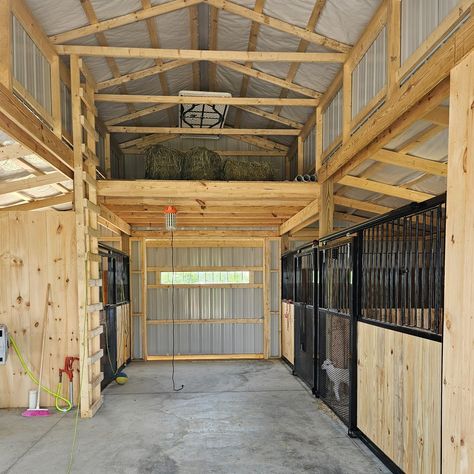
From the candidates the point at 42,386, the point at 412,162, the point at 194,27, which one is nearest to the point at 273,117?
the point at 194,27

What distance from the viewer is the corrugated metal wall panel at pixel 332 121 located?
15.3ft

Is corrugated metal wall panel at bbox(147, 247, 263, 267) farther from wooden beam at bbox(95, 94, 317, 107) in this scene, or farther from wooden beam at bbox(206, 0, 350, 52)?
wooden beam at bbox(206, 0, 350, 52)

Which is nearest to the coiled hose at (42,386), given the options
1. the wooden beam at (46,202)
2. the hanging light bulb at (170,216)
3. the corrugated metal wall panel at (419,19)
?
the wooden beam at (46,202)

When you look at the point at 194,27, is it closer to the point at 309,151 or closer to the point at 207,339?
the point at 309,151

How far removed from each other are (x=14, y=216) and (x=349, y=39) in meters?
4.29

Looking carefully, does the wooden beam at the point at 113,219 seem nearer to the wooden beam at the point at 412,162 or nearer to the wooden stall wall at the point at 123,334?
the wooden stall wall at the point at 123,334

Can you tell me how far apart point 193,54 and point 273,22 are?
0.92 metres

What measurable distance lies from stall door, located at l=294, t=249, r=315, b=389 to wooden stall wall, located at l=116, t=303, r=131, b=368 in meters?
3.07

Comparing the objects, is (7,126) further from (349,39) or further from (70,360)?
(349,39)

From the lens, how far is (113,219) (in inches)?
259

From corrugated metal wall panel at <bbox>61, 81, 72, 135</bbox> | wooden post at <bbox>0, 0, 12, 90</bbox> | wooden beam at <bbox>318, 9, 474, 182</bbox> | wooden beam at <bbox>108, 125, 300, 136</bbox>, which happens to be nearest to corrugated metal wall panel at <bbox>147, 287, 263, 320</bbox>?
wooden beam at <bbox>108, 125, 300, 136</bbox>

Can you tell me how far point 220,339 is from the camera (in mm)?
8203

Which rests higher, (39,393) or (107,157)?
(107,157)

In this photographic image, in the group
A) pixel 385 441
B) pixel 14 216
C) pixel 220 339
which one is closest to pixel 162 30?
pixel 14 216
